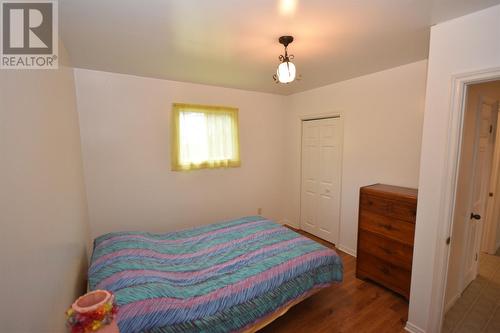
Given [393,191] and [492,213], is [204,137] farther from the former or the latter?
[492,213]

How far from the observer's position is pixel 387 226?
7.36 ft

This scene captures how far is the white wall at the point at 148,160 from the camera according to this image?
8.50 feet

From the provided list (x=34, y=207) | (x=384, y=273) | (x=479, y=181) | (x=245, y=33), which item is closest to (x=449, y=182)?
(x=479, y=181)

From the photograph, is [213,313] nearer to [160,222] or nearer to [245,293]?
[245,293]

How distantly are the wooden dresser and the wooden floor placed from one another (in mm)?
168

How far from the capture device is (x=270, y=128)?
3.96m

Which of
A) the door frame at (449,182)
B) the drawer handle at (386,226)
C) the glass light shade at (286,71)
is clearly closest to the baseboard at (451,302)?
the door frame at (449,182)

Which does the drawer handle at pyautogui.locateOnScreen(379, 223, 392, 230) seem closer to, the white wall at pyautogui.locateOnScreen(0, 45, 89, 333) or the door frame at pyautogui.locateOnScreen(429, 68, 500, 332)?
the door frame at pyautogui.locateOnScreen(429, 68, 500, 332)

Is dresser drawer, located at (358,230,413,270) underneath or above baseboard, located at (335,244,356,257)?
above

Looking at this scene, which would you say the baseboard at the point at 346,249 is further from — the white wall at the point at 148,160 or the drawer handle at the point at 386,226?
the white wall at the point at 148,160

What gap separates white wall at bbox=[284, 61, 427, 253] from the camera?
94.7 inches

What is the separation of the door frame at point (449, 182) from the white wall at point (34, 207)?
2.47 meters

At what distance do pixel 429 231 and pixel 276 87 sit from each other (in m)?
2.75

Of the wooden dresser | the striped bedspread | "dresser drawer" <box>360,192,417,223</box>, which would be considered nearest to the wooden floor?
the wooden dresser
